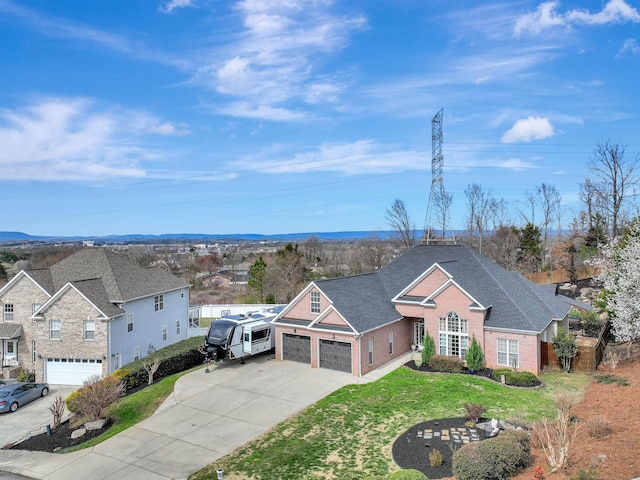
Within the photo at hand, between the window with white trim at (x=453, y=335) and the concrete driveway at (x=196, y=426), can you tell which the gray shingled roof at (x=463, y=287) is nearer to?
the window with white trim at (x=453, y=335)

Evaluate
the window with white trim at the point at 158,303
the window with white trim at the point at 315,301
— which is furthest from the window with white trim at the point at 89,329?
the window with white trim at the point at 315,301

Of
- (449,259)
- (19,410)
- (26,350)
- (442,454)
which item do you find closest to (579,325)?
(449,259)

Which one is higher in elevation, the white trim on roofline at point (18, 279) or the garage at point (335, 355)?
the white trim on roofline at point (18, 279)

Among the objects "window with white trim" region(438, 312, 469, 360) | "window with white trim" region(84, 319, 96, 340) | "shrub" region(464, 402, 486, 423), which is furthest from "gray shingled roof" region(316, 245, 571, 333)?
"window with white trim" region(84, 319, 96, 340)

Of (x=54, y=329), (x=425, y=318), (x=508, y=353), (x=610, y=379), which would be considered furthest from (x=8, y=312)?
(x=610, y=379)

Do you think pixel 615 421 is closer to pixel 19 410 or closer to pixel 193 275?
pixel 19 410

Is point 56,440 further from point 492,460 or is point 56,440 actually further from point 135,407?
point 492,460
